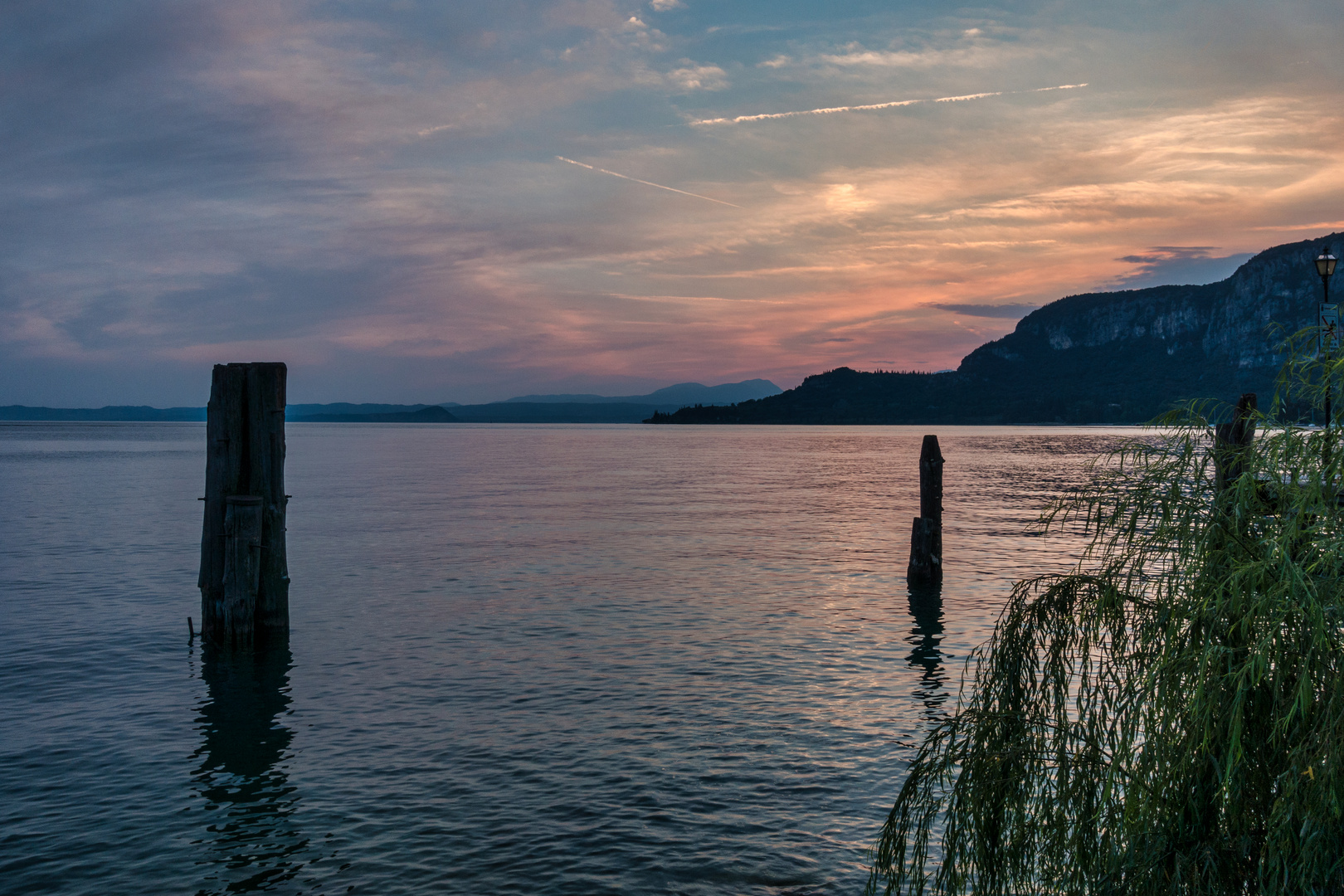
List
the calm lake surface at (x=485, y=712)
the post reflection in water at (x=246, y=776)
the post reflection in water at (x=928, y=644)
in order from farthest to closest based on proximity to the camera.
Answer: the post reflection in water at (x=928, y=644) → the calm lake surface at (x=485, y=712) → the post reflection in water at (x=246, y=776)

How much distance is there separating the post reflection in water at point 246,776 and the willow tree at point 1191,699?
20.5 ft

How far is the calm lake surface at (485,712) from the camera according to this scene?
28.1 feet

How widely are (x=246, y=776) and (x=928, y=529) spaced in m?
17.6

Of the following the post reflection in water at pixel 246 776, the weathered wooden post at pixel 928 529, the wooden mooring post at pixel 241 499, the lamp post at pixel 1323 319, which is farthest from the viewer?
the weathered wooden post at pixel 928 529

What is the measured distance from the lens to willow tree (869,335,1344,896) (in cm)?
393

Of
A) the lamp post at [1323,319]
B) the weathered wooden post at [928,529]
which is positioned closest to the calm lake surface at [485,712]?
the weathered wooden post at [928,529]

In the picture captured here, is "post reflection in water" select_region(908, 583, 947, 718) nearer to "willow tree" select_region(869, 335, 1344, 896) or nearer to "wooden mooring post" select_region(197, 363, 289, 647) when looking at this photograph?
"willow tree" select_region(869, 335, 1344, 896)

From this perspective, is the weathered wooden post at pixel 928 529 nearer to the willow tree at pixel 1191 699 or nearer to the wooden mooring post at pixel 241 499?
the wooden mooring post at pixel 241 499

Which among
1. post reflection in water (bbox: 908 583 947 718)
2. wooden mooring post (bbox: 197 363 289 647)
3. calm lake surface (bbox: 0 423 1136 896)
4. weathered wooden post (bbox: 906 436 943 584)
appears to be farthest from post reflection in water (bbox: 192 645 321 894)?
weathered wooden post (bbox: 906 436 943 584)

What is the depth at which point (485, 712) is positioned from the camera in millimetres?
12891

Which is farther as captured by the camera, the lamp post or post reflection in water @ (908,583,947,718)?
post reflection in water @ (908,583,947,718)

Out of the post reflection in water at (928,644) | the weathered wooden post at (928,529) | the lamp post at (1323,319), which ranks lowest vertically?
the post reflection in water at (928,644)

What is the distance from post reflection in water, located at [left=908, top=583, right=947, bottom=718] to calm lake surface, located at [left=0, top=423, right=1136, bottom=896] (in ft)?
0.32

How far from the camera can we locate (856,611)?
66.3ft
